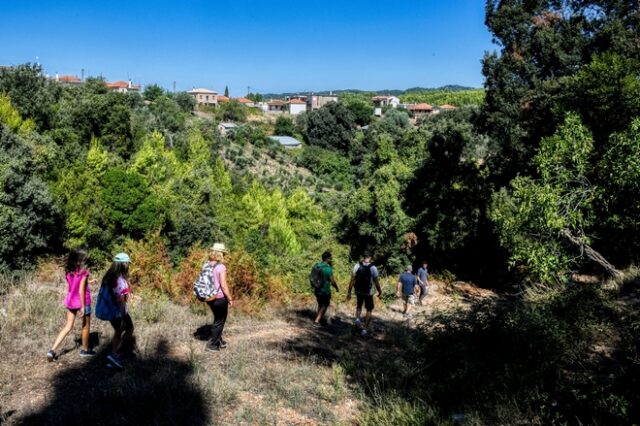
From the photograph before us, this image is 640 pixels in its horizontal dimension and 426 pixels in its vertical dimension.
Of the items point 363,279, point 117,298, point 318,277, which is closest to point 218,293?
point 117,298

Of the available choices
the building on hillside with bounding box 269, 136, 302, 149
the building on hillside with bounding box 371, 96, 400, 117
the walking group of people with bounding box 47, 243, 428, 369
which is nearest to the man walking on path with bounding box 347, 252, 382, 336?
the walking group of people with bounding box 47, 243, 428, 369

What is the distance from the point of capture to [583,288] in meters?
8.95

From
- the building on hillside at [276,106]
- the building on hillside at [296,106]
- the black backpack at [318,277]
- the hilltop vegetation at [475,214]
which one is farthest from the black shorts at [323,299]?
the building on hillside at [276,106]

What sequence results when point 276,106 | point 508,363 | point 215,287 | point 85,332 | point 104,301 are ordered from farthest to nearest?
point 276,106, point 215,287, point 85,332, point 104,301, point 508,363

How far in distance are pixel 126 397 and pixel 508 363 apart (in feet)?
14.5

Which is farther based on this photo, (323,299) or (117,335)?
(323,299)

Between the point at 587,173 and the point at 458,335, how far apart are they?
28.4 feet

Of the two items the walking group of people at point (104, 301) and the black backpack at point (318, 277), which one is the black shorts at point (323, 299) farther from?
the walking group of people at point (104, 301)

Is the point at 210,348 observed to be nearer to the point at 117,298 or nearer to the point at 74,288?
the point at 117,298

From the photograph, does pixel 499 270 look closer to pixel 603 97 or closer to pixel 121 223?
pixel 603 97

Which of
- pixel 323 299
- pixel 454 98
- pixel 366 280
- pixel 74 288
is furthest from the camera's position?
pixel 454 98

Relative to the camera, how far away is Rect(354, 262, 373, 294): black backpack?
8.86 metres

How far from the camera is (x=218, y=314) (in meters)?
6.81

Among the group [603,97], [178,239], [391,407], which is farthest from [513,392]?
[178,239]
